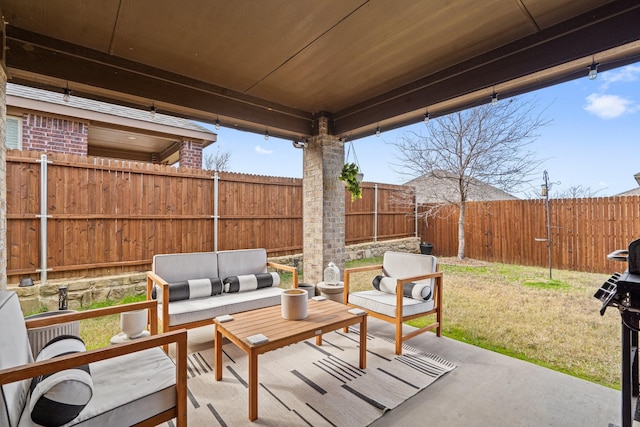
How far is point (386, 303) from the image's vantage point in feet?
9.87

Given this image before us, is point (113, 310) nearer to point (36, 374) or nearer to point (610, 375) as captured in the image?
point (36, 374)

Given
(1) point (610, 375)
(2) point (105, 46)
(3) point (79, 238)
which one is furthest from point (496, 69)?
(3) point (79, 238)

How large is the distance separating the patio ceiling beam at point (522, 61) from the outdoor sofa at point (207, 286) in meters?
2.44

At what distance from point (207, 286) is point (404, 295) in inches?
85.3

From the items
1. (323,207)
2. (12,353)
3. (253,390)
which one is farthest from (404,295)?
(12,353)

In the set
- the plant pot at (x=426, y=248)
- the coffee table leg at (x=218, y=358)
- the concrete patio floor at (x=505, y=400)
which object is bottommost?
the concrete patio floor at (x=505, y=400)

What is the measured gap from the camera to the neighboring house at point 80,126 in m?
4.67

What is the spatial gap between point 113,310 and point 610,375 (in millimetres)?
3885

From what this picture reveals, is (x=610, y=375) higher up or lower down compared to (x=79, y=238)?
lower down

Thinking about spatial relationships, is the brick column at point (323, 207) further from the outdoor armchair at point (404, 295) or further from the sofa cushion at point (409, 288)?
the sofa cushion at point (409, 288)

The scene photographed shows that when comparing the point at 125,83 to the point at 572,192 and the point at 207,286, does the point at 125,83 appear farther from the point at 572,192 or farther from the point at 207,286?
the point at 572,192

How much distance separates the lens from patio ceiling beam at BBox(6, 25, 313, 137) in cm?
254

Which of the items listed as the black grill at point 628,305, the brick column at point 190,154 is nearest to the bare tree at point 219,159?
the brick column at point 190,154

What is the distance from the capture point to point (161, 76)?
3.15m
